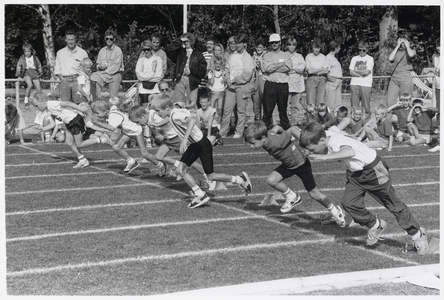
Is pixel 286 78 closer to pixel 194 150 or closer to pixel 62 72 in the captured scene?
pixel 62 72

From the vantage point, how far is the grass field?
721 cm

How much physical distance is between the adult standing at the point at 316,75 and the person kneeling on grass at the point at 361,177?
995 cm

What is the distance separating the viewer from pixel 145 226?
938 cm

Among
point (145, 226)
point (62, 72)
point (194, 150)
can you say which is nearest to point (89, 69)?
point (62, 72)

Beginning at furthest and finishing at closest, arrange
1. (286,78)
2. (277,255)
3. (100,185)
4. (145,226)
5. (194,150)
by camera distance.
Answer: (286,78)
(100,185)
(194,150)
(145,226)
(277,255)

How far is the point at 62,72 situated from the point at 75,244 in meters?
9.77

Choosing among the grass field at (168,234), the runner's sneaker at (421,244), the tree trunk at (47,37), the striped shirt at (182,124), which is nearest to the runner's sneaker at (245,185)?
the grass field at (168,234)

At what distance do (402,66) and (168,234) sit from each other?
989 cm

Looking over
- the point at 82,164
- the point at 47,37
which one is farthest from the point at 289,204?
the point at 47,37

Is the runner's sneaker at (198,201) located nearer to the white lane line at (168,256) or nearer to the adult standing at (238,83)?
the white lane line at (168,256)

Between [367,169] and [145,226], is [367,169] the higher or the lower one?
the higher one

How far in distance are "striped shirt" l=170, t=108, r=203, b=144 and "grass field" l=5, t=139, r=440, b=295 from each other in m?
0.93

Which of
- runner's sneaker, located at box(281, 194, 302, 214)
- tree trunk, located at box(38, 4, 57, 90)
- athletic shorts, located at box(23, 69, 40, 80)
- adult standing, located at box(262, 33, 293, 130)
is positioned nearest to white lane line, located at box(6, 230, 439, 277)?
runner's sneaker, located at box(281, 194, 302, 214)

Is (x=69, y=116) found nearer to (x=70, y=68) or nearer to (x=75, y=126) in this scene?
(x=75, y=126)
